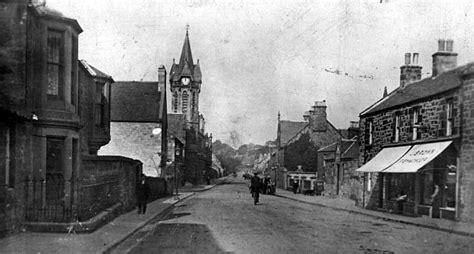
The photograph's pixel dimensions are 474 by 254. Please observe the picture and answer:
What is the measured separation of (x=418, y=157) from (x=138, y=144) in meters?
25.9

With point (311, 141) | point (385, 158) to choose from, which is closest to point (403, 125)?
point (385, 158)

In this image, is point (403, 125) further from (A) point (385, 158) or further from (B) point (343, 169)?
(B) point (343, 169)

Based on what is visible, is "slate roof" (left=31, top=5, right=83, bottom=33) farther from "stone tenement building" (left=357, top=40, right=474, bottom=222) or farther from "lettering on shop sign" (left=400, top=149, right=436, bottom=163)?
"lettering on shop sign" (left=400, top=149, right=436, bottom=163)

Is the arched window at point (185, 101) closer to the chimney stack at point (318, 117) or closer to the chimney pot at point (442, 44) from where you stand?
the chimney stack at point (318, 117)

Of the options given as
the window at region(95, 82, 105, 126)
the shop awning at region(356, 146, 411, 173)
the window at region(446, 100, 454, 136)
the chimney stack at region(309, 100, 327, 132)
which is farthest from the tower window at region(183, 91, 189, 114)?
the window at region(446, 100, 454, 136)

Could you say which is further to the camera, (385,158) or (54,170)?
(385,158)

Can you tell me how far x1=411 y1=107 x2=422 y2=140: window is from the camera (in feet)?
71.7

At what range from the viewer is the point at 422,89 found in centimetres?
2339

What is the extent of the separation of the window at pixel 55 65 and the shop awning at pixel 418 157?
13188mm

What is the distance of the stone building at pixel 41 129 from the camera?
11992 millimetres

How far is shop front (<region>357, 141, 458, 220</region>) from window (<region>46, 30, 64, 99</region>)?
13.2 m

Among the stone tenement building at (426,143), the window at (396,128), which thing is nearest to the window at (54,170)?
the stone tenement building at (426,143)

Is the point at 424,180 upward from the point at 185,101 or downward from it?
downward

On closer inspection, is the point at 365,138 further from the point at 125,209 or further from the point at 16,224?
the point at 16,224
